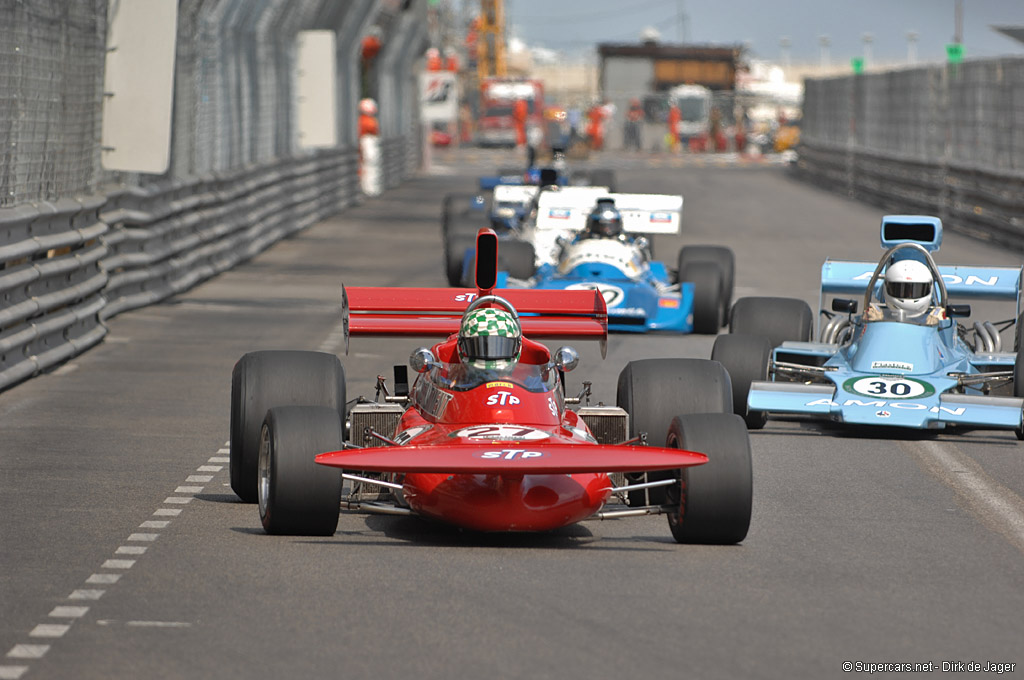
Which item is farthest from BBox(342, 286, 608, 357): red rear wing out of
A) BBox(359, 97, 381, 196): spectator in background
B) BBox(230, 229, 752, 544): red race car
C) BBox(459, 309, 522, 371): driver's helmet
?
BBox(359, 97, 381, 196): spectator in background

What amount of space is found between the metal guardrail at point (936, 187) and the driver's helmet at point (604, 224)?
1211 cm

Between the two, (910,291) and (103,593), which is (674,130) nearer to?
(910,291)

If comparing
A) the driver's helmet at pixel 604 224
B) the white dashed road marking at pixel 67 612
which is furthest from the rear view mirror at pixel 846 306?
the white dashed road marking at pixel 67 612

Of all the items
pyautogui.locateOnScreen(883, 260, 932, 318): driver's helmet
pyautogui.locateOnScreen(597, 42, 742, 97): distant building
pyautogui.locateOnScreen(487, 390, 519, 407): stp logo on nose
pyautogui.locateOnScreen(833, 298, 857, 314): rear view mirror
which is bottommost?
pyautogui.locateOnScreen(487, 390, 519, 407): stp logo on nose

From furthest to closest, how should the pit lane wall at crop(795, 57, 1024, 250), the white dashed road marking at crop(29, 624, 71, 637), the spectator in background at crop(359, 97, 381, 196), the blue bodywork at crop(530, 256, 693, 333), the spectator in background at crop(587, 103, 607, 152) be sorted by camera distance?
1. the spectator in background at crop(587, 103, 607, 152)
2. the spectator in background at crop(359, 97, 381, 196)
3. the pit lane wall at crop(795, 57, 1024, 250)
4. the blue bodywork at crop(530, 256, 693, 333)
5. the white dashed road marking at crop(29, 624, 71, 637)

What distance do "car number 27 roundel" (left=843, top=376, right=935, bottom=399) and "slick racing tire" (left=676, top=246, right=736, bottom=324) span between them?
6.44m

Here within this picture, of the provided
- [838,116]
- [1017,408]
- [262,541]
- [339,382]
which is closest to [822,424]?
[1017,408]

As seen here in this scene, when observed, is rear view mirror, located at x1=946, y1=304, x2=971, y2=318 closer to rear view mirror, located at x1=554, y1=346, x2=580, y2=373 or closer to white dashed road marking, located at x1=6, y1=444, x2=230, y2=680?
rear view mirror, located at x1=554, y1=346, x2=580, y2=373

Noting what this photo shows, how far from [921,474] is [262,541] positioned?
13.2 feet

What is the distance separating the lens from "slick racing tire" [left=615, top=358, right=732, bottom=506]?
8836 mm

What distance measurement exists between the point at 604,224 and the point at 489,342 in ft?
30.5

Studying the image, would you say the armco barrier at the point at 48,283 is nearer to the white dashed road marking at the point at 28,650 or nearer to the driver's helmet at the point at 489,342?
the driver's helmet at the point at 489,342

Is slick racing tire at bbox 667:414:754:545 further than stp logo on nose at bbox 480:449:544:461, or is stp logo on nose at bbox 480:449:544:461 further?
slick racing tire at bbox 667:414:754:545

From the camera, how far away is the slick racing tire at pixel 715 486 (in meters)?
7.79
